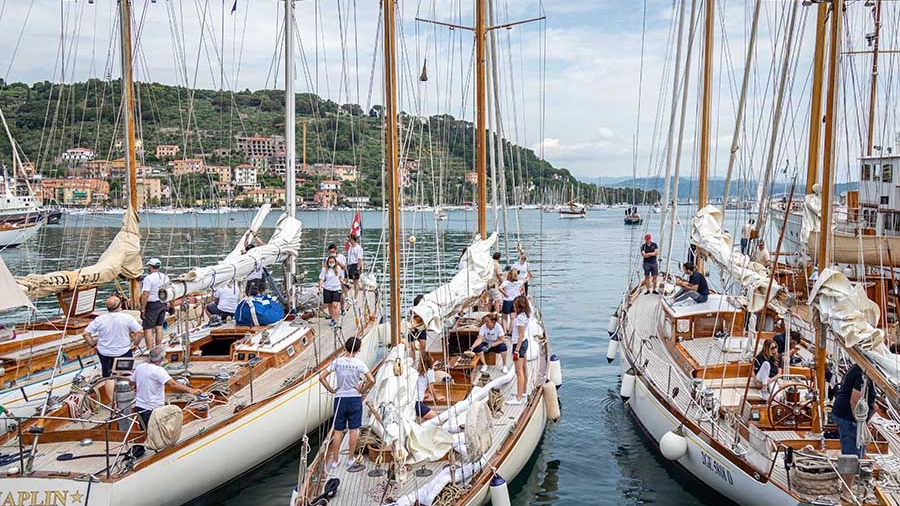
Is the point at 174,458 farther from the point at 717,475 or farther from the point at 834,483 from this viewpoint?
the point at 834,483

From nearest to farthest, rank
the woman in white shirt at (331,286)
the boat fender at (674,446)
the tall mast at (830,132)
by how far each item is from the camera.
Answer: the tall mast at (830,132), the boat fender at (674,446), the woman in white shirt at (331,286)

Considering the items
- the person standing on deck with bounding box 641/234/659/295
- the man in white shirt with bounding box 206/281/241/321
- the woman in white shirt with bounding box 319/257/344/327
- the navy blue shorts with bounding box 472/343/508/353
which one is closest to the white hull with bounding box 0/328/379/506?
the navy blue shorts with bounding box 472/343/508/353

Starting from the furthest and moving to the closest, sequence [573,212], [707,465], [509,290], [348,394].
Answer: [573,212] < [509,290] < [707,465] < [348,394]

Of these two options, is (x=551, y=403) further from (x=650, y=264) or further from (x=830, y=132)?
(x=650, y=264)

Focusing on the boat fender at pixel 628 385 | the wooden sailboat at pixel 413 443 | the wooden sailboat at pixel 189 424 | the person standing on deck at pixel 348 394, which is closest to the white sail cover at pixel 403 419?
the wooden sailboat at pixel 413 443

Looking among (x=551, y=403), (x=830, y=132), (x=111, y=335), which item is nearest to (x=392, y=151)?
(x=830, y=132)

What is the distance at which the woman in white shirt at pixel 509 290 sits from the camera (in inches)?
615

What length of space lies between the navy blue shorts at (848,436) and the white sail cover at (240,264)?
10.5 m

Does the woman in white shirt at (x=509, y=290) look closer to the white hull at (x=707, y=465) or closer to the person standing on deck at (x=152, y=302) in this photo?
the white hull at (x=707, y=465)

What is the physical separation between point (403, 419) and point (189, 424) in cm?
363

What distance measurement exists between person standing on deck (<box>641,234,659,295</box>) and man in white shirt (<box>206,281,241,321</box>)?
11.7 metres

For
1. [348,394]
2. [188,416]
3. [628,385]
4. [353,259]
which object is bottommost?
[628,385]

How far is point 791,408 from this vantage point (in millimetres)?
11047

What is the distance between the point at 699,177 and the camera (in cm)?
1966
